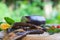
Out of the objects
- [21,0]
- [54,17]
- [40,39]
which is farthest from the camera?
[21,0]

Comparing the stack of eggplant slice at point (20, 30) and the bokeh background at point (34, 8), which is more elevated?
the stack of eggplant slice at point (20, 30)

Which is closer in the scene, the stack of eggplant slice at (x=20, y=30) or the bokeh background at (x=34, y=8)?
the stack of eggplant slice at (x=20, y=30)

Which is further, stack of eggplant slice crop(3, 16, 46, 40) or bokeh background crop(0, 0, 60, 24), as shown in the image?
bokeh background crop(0, 0, 60, 24)

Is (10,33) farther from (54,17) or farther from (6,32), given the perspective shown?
(54,17)

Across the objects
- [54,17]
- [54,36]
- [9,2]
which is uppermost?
[54,36]

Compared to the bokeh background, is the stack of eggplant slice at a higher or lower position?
higher

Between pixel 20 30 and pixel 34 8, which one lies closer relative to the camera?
pixel 20 30

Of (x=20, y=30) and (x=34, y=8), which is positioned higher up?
(x=20, y=30)

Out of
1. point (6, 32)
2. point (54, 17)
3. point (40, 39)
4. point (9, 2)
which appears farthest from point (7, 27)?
point (9, 2)
